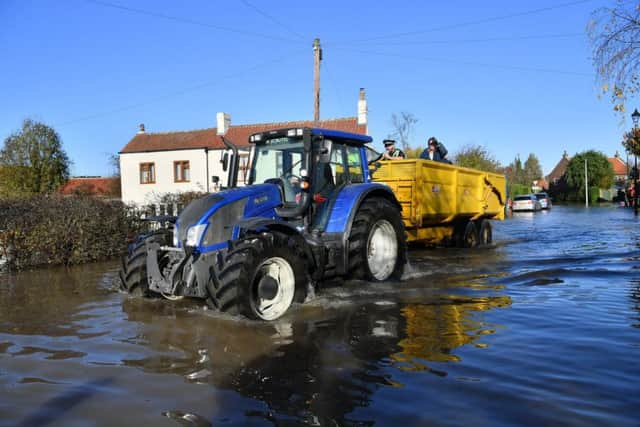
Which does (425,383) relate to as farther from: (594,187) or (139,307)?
(594,187)

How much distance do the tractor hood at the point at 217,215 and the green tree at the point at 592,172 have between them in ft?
228

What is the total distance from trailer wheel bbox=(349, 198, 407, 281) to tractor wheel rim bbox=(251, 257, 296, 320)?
153 cm

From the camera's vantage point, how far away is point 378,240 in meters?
8.45

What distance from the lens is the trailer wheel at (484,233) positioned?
1397 centimetres

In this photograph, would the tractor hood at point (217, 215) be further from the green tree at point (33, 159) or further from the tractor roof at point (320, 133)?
the green tree at point (33, 159)

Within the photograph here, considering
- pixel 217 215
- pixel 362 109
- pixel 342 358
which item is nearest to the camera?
pixel 342 358

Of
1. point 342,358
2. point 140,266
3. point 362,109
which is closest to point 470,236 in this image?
point 140,266

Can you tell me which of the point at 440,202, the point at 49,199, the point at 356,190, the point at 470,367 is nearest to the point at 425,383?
the point at 470,367

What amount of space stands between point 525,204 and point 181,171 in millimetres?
24768

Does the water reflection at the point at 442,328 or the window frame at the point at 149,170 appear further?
the window frame at the point at 149,170

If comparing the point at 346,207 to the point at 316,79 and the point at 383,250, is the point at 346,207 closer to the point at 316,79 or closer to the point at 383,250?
the point at 383,250

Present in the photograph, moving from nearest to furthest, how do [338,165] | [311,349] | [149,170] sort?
1. [311,349]
2. [338,165]
3. [149,170]

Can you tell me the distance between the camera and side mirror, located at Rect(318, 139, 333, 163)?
737cm

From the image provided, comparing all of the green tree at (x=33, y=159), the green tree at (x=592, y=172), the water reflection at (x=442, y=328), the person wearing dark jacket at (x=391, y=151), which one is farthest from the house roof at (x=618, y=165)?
the water reflection at (x=442, y=328)
